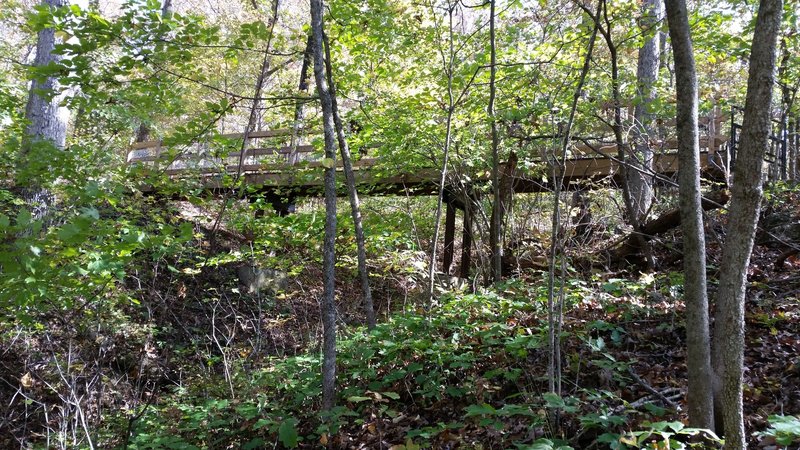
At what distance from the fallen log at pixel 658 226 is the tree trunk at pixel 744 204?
3537mm

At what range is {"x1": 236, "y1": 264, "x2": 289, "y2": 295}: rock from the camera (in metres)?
10.5

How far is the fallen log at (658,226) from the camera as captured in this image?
6191 mm

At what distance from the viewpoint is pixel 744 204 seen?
2.42m

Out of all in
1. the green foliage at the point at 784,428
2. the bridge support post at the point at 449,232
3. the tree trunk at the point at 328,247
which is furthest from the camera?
the bridge support post at the point at 449,232

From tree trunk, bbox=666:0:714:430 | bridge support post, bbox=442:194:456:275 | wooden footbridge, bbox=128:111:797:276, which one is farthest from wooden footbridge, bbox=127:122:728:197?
tree trunk, bbox=666:0:714:430

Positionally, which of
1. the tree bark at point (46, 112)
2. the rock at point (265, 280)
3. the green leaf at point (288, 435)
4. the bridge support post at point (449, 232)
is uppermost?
the tree bark at point (46, 112)

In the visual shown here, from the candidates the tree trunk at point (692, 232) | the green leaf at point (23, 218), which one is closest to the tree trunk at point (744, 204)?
the tree trunk at point (692, 232)

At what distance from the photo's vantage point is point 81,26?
3787 mm

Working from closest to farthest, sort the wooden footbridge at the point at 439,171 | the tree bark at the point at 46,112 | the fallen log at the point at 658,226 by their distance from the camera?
1. the fallen log at the point at 658,226
2. the wooden footbridge at the point at 439,171
3. the tree bark at the point at 46,112

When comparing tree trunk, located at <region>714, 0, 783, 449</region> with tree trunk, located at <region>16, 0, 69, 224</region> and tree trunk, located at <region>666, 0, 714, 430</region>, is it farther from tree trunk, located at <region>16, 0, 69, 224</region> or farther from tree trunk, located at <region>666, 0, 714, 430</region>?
tree trunk, located at <region>16, 0, 69, 224</region>

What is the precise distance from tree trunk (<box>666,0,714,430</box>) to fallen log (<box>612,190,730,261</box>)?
10.9 ft

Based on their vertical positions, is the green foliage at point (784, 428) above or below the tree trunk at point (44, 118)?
below

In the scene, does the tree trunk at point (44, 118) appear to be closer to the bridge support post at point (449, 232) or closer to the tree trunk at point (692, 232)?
the bridge support post at point (449, 232)

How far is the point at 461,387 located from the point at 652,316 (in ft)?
6.24
